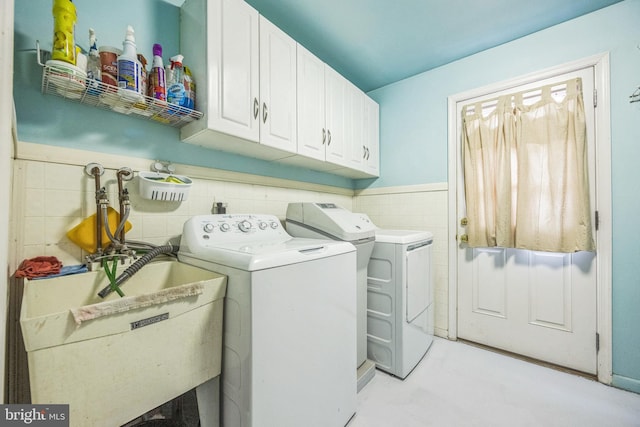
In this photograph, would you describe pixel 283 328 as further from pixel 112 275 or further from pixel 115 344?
pixel 112 275

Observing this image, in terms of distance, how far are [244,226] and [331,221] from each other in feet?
1.76

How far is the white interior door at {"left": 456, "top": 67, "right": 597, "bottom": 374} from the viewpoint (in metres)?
1.79

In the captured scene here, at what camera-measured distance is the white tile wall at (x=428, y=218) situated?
7.86 ft

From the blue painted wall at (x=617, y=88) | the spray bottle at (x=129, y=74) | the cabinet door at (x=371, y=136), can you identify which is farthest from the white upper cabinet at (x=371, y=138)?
the spray bottle at (x=129, y=74)

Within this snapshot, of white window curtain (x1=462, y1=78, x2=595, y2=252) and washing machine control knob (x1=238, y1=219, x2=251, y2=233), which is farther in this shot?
white window curtain (x1=462, y1=78, x2=595, y2=252)

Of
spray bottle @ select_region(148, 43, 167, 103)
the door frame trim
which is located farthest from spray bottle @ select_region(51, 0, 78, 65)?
the door frame trim

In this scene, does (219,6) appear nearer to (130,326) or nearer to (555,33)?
(130,326)

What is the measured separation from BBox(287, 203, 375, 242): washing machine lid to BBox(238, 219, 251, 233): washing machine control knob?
1.39 ft

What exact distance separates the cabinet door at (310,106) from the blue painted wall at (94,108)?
644 millimetres

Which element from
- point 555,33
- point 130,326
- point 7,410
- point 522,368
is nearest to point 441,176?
point 555,33

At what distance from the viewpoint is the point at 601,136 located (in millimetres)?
1732

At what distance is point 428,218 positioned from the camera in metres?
2.50

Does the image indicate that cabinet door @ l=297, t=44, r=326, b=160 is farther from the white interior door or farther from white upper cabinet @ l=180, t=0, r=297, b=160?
the white interior door

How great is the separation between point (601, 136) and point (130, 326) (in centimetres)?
287
